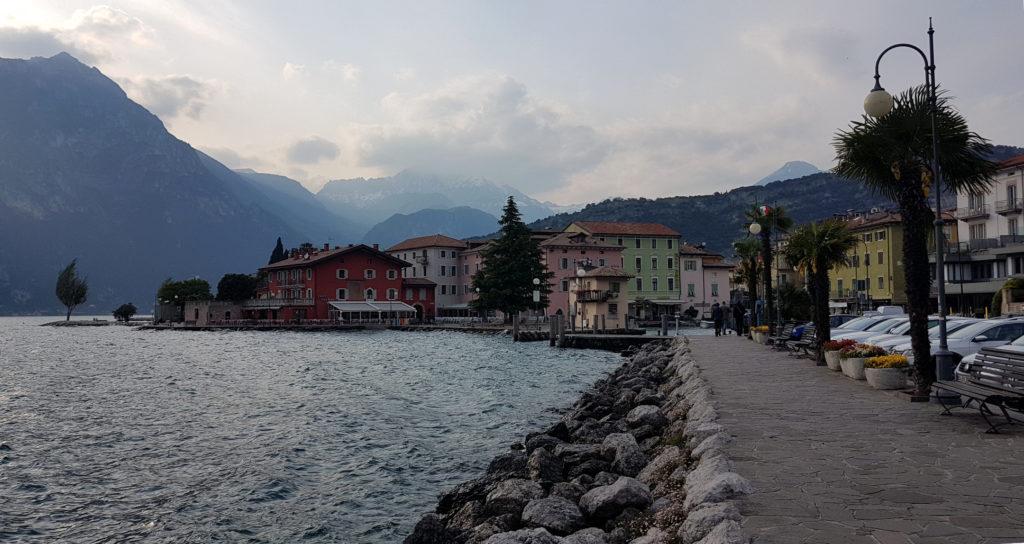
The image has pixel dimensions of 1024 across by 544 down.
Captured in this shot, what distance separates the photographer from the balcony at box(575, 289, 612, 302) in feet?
238

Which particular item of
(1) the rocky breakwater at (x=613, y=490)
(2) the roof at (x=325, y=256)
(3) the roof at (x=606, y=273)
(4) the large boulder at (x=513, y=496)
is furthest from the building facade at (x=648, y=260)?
(4) the large boulder at (x=513, y=496)

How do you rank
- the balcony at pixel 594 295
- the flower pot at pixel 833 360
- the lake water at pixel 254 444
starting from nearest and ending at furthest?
the lake water at pixel 254 444, the flower pot at pixel 833 360, the balcony at pixel 594 295

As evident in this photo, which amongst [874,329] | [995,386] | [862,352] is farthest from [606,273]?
[995,386]

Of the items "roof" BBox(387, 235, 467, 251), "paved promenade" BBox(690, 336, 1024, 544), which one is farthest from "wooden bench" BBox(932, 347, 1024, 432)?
"roof" BBox(387, 235, 467, 251)

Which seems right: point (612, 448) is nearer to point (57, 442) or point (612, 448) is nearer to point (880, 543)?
point (880, 543)

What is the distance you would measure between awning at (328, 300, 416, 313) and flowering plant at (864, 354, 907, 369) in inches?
3524

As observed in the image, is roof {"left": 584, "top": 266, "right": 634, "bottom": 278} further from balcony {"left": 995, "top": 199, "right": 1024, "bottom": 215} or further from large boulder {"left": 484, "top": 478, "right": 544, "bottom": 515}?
large boulder {"left": 484, "top": 478, "right": 544, "bottom": 515}

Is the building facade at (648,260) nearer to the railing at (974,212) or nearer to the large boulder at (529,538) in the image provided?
the railing at (974,212)

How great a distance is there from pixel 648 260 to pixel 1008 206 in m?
49.0

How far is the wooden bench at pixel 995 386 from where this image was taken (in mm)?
10289

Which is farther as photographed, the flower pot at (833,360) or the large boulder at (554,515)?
the flower pot at (833,360)

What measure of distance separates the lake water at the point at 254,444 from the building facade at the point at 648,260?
63198 mm

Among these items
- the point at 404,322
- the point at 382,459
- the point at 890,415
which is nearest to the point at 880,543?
the point at 890,415

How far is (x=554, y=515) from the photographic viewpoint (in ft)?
31.1
